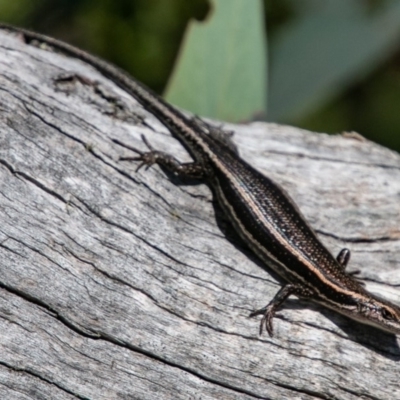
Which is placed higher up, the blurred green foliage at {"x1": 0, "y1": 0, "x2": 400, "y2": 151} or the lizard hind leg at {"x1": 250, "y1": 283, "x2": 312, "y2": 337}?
the blurred green foliage at {"x1": 0, "y1": 0, "x2": 400, "y2": 151}

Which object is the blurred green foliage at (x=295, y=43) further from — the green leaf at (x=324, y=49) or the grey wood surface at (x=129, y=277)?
the grey wood surface at (x=129, y=277)

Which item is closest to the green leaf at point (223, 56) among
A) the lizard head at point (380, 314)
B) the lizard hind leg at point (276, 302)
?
the lizard hind leg at point (276, 302)

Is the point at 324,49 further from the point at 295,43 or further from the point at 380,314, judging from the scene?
the point at 380,314

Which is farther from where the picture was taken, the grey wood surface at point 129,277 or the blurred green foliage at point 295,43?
the blurred green foliage at point 295,43

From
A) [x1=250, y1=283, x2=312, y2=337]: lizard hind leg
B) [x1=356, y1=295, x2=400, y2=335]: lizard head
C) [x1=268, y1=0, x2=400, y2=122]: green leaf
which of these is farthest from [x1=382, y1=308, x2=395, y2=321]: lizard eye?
[x1=268, y1=0, x2=400, y2=122]: green leaf

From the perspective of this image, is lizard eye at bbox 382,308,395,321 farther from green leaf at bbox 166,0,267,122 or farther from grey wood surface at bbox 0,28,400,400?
green leaf at bbox 166,0,267,122

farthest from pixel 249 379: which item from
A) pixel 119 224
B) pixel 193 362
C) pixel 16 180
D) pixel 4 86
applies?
pixel 4 86
